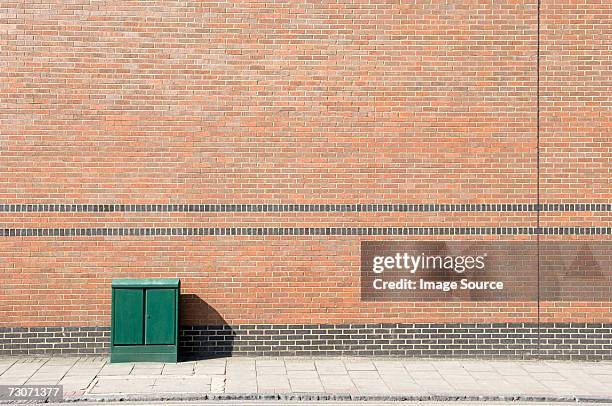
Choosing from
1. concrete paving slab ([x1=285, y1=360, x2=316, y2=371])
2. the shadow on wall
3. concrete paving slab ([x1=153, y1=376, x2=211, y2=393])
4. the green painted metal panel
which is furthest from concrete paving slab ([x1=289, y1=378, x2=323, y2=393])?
the green painted metal panel

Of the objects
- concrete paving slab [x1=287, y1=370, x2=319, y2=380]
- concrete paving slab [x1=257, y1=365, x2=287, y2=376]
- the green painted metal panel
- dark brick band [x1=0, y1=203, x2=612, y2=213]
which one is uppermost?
dark brick band [x1=0, y1=203, x2=612, y2=213]

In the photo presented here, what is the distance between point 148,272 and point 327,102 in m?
3.69

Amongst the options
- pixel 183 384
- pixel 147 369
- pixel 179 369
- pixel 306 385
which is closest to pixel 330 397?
pixel 306 385

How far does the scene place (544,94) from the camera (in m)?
11.0

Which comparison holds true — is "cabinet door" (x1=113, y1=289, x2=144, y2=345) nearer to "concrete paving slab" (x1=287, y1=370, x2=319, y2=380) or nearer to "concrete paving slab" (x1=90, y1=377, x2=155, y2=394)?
"concrete paving slab" (x1=90, y1=377, x2=155, y2=394)

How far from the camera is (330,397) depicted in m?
8.78

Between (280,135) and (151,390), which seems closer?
(151,390)

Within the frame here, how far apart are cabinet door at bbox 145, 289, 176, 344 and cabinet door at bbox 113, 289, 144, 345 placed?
0.37 ft

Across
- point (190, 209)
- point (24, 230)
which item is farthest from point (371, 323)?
point (24, 230)

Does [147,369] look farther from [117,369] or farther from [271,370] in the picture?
[271,370]

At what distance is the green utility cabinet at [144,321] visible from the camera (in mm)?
10273

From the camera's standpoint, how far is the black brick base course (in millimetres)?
10734

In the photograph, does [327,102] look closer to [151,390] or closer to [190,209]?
[190,209]

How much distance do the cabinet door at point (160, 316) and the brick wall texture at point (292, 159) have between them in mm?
498
